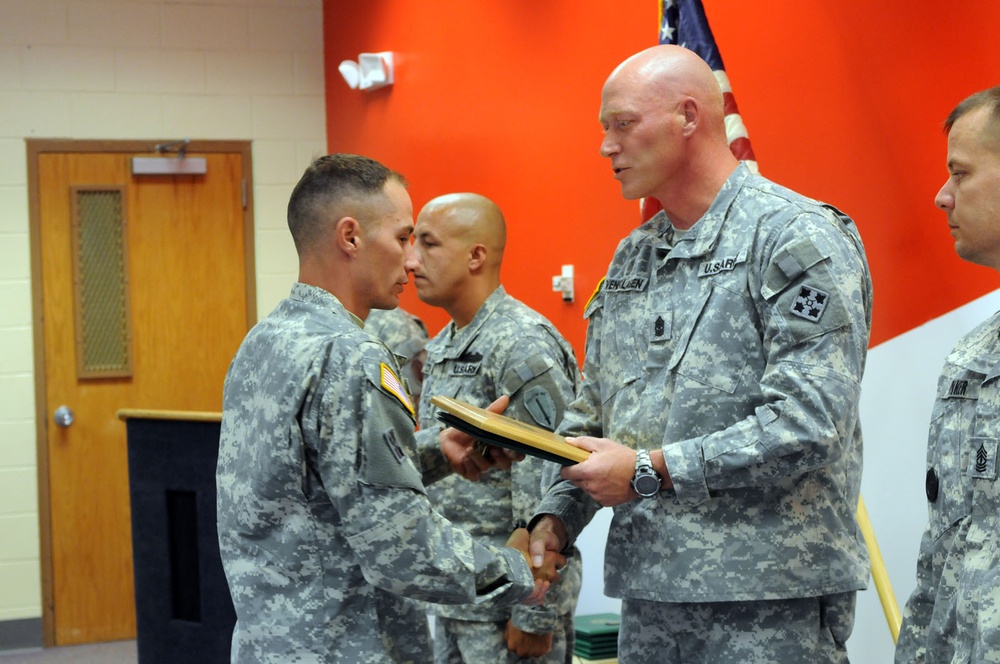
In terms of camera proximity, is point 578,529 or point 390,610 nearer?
point 390,610

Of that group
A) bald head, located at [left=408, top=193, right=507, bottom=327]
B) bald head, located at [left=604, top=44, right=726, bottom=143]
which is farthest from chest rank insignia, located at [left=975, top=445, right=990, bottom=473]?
bald head, located at [left=408, top=193, right=507, bottom=327]

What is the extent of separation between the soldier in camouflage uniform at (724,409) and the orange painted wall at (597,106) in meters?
0.80

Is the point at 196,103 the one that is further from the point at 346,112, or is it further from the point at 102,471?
the point at 102,471

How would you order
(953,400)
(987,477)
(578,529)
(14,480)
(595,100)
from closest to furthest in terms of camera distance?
(987,477) < (953,400) < (578,529) < (595,100) < (14,480)

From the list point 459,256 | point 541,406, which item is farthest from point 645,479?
point 459,256

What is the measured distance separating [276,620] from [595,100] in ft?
8.07

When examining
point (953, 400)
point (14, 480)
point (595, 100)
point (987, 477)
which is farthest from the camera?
point (14, 480)

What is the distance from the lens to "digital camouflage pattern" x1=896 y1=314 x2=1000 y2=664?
1.51 m

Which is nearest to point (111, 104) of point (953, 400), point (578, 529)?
point (578, 529)

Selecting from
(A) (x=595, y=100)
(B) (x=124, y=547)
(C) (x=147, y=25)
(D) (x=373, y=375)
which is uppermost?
(C) (x=147, y=25)

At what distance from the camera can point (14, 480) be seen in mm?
5812

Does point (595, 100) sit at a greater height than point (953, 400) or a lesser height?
greater

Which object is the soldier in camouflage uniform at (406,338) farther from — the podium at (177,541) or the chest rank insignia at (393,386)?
the chest rank insignia at (393,386)

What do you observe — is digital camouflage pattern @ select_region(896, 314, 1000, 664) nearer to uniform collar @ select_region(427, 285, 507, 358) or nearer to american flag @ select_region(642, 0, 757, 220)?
american flag @ select_region(642, 0, 757, 220)
